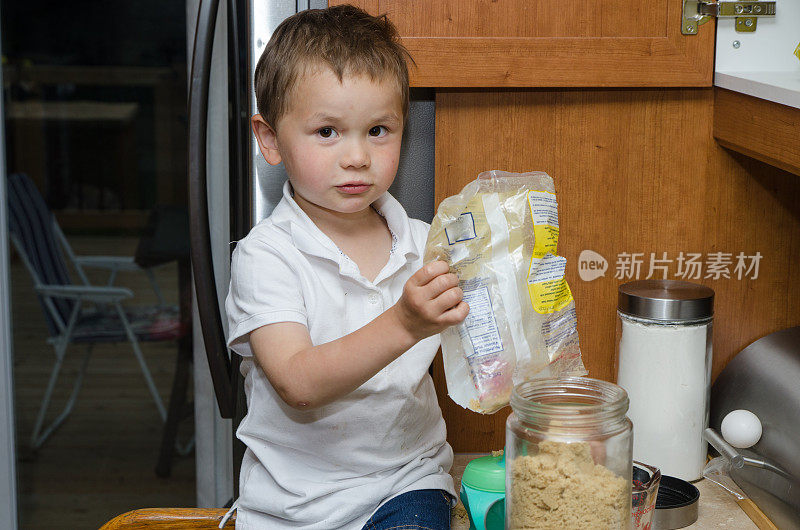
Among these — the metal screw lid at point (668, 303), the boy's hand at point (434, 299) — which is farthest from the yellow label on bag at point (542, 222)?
the metal screw lid at point (668, 303)

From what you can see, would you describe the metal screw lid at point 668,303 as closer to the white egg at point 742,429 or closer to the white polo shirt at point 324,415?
the white egg at point 742,429

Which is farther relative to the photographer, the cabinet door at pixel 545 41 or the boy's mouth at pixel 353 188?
the cabinet door at pixel 545 41

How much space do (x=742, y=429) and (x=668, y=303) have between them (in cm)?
19

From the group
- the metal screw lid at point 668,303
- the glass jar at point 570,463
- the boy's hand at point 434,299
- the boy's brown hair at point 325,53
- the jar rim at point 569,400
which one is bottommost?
the glass jar at point 570,463

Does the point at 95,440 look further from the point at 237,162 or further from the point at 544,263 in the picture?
the point at 544,263

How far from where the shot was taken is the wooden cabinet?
1.12 m

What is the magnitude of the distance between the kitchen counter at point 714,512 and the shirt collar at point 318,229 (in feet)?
1.14

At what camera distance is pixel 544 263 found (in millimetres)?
819

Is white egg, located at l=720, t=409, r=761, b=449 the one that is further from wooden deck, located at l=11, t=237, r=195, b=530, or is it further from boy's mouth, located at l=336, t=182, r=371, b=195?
wooden deck, located at l=11, t=237, r=195, b=530

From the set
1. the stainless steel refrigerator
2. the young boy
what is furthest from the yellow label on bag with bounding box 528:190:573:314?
the stainless steel refrigerator

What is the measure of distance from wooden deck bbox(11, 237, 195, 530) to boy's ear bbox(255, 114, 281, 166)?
1870 millimetres

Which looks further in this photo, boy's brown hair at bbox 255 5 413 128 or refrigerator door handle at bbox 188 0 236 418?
refrigerator door handle at bbox 188 0 236 418

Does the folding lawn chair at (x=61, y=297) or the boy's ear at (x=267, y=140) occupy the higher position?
the boy's ear at (x=267, y=140)

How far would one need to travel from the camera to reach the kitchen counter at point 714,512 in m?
1.00
